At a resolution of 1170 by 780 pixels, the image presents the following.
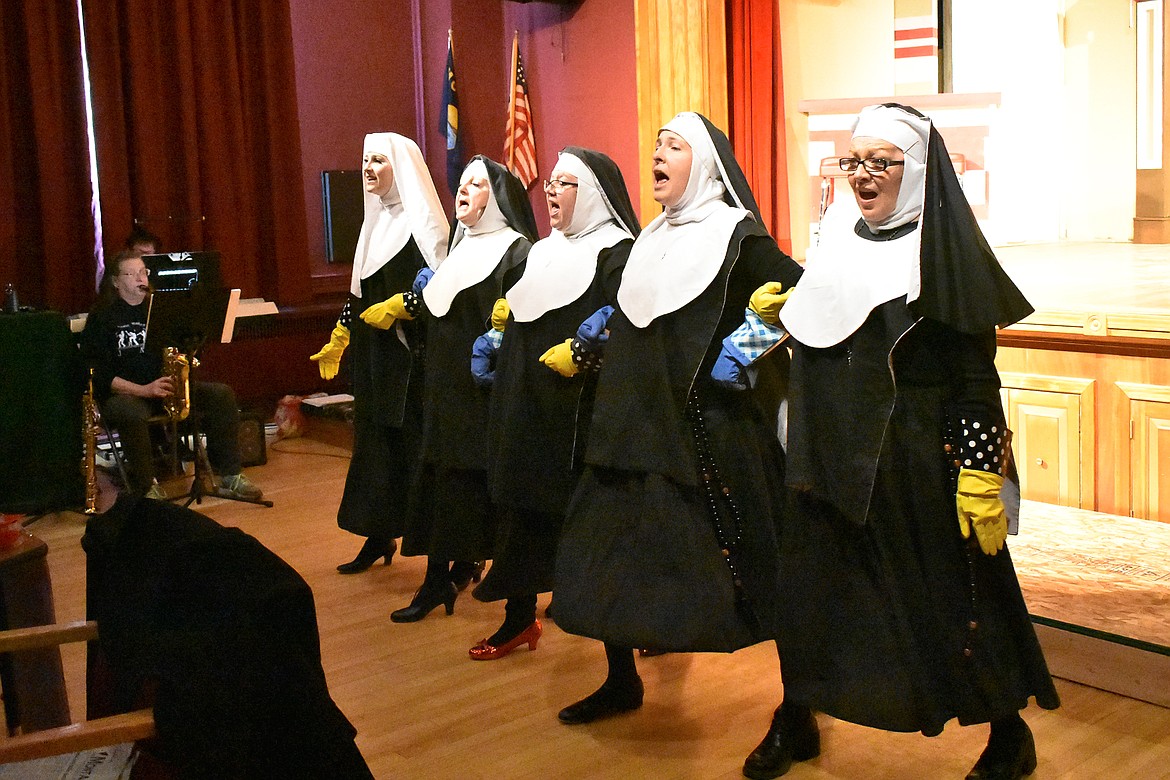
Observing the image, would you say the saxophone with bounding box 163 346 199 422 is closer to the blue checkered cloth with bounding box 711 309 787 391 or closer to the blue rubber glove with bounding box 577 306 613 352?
the blue rubber glove with bounding box 577 306 613 352

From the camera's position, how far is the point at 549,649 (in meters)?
3.69

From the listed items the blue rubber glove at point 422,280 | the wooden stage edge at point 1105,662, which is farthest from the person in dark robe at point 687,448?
the blue rubber glove at point 422,280

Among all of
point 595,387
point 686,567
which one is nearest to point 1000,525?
point 686,567

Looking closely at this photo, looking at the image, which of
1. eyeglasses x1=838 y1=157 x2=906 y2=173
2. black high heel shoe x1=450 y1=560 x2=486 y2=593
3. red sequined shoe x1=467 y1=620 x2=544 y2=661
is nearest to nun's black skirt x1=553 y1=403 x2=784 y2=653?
eyeglasses x1=838 y1=157 x2=906 y2=173

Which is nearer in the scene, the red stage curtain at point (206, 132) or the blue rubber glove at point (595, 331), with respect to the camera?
the blue rubber glove at point (595, 331)

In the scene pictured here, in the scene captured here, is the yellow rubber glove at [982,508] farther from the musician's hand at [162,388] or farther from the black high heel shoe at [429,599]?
the musician's hand at [162,388]

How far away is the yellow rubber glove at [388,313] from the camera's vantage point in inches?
158

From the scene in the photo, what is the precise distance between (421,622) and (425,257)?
1.22 meters

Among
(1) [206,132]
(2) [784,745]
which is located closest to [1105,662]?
(2) [784,745]

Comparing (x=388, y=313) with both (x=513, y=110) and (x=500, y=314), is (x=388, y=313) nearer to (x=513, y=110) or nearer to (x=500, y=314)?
(x=500, y=314)

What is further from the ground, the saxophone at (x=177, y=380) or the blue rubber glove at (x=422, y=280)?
the blue rubber glove at (x=422, y=280)

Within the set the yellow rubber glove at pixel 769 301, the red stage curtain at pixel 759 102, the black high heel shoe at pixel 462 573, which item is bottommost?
the black high heel shoe at pixel 462 573

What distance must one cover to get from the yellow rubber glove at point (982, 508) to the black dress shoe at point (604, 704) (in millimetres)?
1109

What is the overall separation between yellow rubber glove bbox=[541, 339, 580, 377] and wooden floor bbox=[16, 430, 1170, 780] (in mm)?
898
